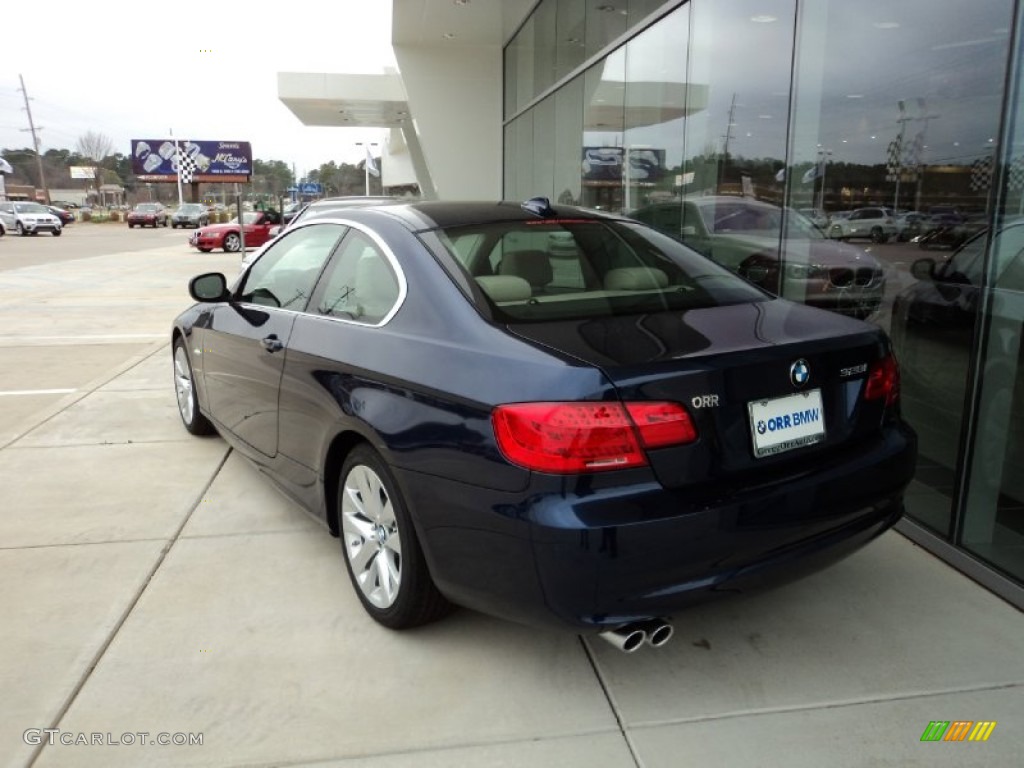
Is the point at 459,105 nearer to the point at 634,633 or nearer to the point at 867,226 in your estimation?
the point at 867,226

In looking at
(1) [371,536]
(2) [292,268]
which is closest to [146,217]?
(2) [292,268]

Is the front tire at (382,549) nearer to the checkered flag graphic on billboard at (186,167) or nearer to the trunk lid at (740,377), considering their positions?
the trunk lid at (740,377)

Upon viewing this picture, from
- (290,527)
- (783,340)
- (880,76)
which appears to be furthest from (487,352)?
(880,76)

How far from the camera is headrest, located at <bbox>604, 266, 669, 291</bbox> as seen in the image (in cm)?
309

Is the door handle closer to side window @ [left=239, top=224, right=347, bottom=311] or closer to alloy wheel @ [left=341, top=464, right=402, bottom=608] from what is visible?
side window @ [left=239, top=224, right=347, bottom=311]

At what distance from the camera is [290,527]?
13.1 ft

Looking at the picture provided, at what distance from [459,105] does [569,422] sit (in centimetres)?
1731

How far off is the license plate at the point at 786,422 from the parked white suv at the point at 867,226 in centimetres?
203

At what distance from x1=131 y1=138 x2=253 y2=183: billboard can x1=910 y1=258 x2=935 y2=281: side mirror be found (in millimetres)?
71213

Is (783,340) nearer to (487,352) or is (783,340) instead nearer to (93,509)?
(487,352)

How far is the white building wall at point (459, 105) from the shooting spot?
18.2m

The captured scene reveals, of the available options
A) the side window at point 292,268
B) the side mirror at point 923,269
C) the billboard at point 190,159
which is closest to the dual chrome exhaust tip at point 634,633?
the side window at point 292,268

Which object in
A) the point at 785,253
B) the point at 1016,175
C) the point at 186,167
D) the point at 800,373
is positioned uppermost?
the point at 186,167

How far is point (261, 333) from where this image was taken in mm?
3828
